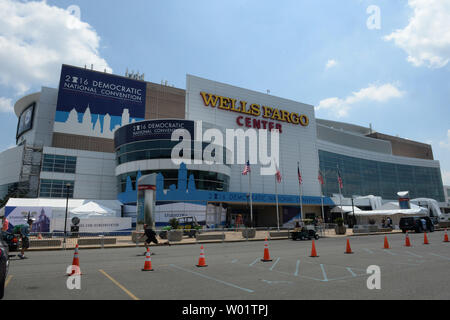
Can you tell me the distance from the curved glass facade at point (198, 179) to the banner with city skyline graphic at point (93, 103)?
53.2 feet

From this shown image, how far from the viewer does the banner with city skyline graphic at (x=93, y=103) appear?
174ft

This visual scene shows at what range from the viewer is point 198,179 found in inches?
1585

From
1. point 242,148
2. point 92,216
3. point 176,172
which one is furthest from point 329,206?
point 92,216

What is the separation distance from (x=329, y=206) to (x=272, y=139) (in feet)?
55.4

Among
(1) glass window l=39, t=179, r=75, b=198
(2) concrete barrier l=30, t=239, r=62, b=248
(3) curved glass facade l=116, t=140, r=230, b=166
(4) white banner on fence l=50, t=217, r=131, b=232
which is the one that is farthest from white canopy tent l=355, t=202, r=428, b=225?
(1) glass window l=39, t=179, r=75, b=198

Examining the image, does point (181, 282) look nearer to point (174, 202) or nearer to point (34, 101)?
point (174, 202)

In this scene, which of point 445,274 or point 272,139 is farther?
point 272,139

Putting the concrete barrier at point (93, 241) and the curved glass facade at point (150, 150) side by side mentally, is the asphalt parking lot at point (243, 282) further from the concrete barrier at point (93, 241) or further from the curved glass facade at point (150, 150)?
the curved glass facade at point (150, 150)

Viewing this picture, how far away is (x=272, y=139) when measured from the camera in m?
57.5
